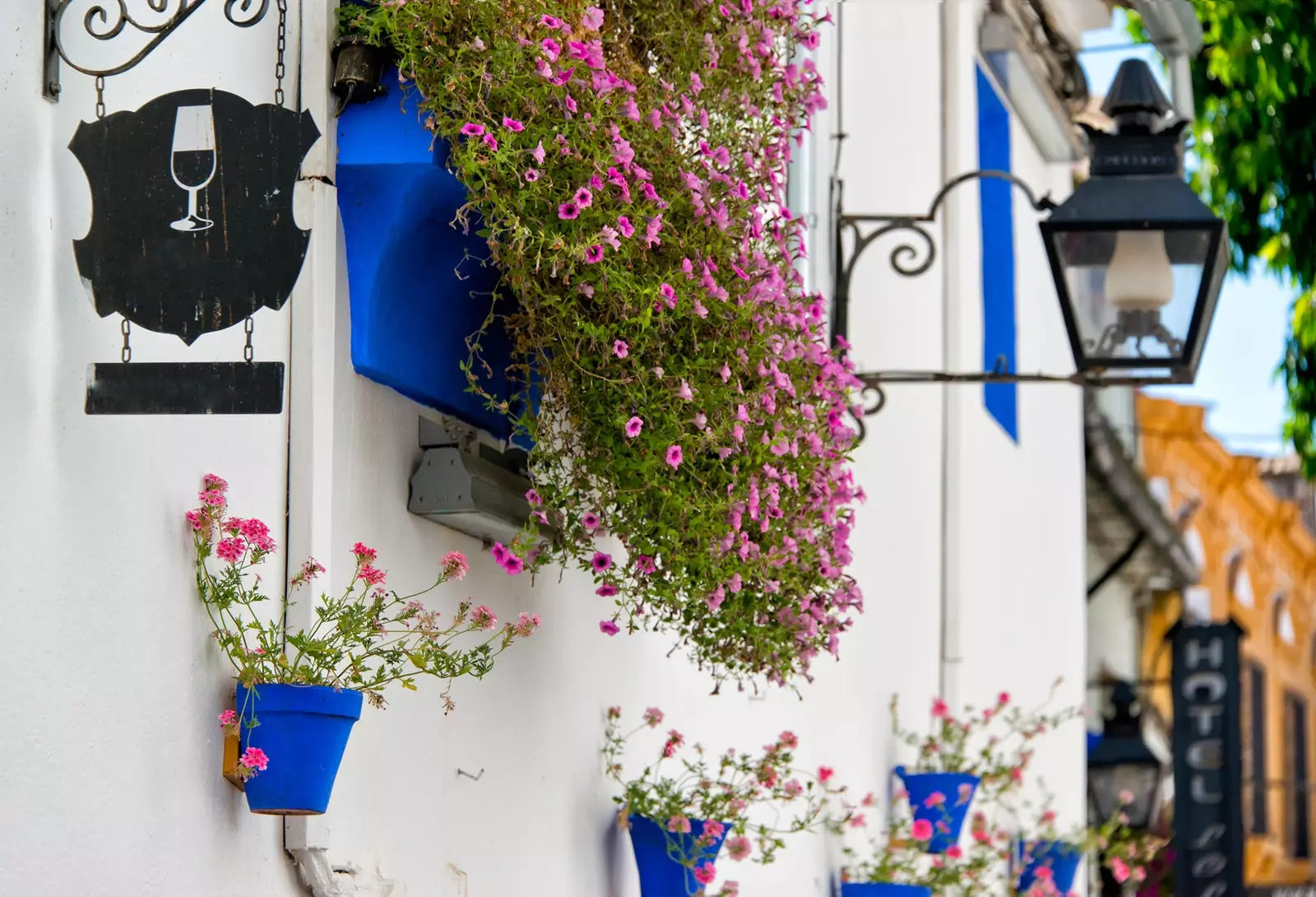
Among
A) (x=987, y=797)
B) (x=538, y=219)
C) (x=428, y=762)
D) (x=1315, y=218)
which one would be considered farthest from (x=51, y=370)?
(x=1315, y=218)

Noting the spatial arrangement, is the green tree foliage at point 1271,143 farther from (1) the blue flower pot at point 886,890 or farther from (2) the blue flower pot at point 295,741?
(2) the blue flower pot at point 295,741

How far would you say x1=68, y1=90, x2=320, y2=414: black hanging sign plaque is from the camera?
2.58 m

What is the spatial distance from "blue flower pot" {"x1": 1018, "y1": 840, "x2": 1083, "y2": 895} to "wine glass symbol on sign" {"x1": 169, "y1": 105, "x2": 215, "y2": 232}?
563cm

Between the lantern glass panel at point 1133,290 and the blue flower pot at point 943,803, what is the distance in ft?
6.07

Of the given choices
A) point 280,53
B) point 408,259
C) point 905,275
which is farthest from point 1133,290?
point 280,53

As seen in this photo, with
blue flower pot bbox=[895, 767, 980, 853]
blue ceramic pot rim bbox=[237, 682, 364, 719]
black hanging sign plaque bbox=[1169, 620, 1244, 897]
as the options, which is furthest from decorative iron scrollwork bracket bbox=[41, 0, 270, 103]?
black hanging sign plaque bbox=[1169, 620, 1244, 897]

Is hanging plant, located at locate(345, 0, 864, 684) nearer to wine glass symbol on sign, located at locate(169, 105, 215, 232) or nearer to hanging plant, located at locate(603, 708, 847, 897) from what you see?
hanging plant, located at locate(603, 708, 847, 897)

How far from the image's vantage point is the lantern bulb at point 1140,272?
4891mm

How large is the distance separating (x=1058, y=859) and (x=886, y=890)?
7.05ft

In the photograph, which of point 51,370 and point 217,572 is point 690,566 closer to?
point 217,572

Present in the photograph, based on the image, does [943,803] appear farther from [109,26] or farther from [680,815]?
[109,26]

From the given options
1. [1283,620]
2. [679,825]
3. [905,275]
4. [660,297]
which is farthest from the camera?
[1283,620]

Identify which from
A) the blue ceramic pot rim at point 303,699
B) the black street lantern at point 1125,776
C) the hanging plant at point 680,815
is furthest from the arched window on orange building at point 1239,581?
the blue ceramic pot rim at point 303,699

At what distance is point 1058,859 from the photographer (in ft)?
25.2
